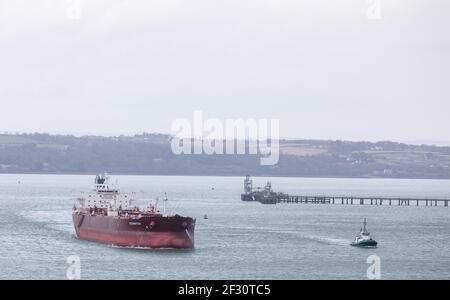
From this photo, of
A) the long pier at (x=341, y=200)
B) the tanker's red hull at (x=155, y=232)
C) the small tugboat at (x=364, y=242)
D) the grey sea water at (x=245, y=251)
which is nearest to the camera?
the grey sea water at (x=245, y=251)

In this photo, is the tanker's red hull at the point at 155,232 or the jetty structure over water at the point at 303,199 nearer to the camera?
the tanker's red hull at the point at 155,232

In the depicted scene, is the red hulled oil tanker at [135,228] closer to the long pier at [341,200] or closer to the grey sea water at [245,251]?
the grey sea water at [245,251]

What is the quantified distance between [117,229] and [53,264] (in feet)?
28.9

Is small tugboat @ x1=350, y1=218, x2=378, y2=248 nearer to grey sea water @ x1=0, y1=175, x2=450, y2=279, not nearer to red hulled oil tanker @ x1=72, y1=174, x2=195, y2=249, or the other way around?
grey sea water @ x1=0, y1=175, x2=450, y2=279

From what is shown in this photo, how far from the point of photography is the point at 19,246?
43.9 metres

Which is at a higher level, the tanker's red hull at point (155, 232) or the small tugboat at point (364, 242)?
the tanker's red hull at point (155, 232)

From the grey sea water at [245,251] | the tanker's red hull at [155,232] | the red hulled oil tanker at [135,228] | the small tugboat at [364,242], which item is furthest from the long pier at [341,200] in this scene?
the tanker's red hull at [155,232]

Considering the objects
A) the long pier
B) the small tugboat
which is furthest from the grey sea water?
the long pier

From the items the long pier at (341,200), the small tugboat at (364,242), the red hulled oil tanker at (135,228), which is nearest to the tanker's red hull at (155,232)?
the red hulled oil tanker at (135,228)

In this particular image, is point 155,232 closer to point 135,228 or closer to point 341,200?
point 135,228

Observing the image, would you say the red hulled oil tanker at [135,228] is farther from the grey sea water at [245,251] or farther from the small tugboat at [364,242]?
the small tugboat at [364,242]

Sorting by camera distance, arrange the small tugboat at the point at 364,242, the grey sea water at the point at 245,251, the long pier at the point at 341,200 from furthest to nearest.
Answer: the long pier at the point at 341,200
the small tugboat at the point at 364,242
the grey sea water at the point at 245,251

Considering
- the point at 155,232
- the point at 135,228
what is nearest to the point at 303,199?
the point at 135,228
